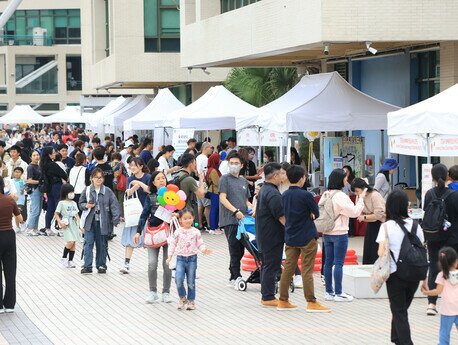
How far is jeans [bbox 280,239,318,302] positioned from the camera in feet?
45.6

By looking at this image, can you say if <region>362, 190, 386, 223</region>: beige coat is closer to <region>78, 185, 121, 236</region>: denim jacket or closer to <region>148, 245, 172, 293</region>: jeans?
<region>148, 245, 172, 293</region>: jeans

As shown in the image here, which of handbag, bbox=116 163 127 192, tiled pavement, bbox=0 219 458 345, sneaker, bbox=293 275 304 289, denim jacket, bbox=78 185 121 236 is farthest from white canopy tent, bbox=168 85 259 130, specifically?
sneaker, bbox=293 275 304 289

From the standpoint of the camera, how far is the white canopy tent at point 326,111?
21234 mm

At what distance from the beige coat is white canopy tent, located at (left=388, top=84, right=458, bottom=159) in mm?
912

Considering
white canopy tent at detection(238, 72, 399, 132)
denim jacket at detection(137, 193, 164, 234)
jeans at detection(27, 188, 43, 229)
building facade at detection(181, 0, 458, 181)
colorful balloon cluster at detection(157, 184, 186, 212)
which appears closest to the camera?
colorful balloon cluster at detection(157, 184, 186, 212)

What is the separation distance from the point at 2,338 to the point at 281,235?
373 cm

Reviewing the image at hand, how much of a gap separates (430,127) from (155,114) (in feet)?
59.4

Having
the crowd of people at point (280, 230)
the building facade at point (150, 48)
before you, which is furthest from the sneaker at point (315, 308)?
the building facade at point (150, 48)

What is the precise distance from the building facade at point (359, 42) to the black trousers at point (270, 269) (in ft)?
26.9

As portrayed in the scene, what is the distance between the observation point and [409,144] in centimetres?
1656

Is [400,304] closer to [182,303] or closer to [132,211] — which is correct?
[182,303]

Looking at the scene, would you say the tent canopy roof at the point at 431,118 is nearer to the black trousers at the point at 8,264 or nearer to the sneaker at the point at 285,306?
the sneaker at the point at 285,306

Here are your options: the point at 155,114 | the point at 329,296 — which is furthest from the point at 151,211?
the point at 155,114

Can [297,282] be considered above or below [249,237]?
below
